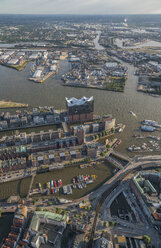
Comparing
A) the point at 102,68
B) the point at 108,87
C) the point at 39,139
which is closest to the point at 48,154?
the point at 39,139

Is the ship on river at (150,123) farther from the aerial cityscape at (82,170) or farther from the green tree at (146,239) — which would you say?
the green tree at (146,239)

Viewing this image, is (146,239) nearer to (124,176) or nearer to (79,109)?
(124,176)

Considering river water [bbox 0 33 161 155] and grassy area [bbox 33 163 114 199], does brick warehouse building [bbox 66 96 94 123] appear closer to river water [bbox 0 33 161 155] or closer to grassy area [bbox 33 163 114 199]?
river water [bbox 0 33 161 155]

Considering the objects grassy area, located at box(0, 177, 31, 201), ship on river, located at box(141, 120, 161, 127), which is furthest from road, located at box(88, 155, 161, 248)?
ship on river, located at box(141, 120, 161, 127)

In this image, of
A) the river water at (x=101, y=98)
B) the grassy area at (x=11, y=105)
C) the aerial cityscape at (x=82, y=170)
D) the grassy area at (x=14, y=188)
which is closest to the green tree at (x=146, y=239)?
the aerial cityscape at (x=82, y=170)

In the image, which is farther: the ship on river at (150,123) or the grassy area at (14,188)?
the ship on river at (150,123)

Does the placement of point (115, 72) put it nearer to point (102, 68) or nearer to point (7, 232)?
point (102, 68)
